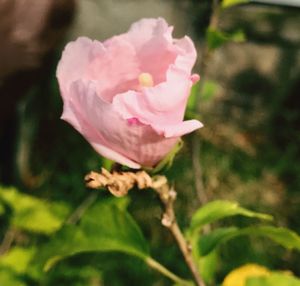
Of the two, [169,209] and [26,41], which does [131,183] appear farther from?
[26,41]

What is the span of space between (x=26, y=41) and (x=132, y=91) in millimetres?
1015

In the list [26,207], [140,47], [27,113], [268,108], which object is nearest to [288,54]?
[268,108]

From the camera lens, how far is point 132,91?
58cm

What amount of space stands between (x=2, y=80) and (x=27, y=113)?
305 mm

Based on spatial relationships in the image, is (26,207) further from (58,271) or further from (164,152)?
(164,152)

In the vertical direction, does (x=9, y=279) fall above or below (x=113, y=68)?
below

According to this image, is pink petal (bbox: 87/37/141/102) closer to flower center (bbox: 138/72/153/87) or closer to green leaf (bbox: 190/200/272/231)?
flower center (bbox: 138/72/153/87)

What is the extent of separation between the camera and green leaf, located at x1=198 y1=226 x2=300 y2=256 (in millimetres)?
705

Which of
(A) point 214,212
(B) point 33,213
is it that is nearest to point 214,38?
(A) point 214,212

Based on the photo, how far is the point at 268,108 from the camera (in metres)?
2.11

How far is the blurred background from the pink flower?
794mm

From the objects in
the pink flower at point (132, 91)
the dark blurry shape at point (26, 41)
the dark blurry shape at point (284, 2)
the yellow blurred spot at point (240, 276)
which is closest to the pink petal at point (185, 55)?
the pink flower at point (132, 91)

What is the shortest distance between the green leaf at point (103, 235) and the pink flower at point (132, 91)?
0.55 ft

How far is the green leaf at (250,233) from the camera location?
0.70m
